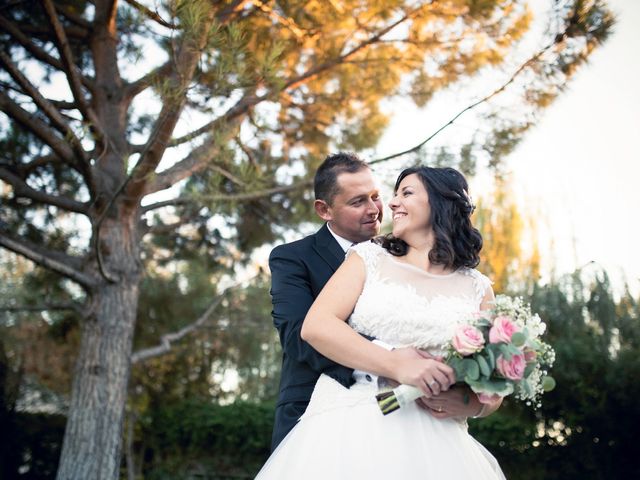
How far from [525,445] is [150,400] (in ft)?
19.5

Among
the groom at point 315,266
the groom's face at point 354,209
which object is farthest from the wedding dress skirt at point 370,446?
the groom's face at point 354,209

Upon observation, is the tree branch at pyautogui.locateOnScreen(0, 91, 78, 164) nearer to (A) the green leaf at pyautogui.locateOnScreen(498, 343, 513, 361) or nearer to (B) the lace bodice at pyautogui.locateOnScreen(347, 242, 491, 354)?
(B) the lace bodice at pyautogui.locateOnScreen(347, 242, 491, 354)

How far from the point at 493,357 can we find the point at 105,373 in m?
4.56

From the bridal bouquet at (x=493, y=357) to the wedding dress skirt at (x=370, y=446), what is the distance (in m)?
0.11

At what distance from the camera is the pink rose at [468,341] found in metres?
1.93

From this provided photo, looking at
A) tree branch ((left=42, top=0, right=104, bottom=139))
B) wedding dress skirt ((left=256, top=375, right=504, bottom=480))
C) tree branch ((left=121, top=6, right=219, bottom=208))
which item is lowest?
wedding dress skirt ((left=256, top=375, right=504, bottom=480))

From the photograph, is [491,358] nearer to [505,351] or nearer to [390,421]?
[505,351]

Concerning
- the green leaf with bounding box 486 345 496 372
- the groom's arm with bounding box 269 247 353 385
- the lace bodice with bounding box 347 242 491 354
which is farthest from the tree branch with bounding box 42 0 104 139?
the green leaf with bounding box 486 345 496 372

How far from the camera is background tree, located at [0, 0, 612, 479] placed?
482 centimetres

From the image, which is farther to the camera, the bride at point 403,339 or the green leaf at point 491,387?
the bride at point 403,339

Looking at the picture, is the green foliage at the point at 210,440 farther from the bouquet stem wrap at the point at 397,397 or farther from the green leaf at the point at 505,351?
the green leaf at the point at 505,351

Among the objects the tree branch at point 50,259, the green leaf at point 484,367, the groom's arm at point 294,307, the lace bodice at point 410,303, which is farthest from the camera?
the tree branch at point 50,259

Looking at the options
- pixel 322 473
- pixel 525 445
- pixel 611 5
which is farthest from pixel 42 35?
pixel 525 445

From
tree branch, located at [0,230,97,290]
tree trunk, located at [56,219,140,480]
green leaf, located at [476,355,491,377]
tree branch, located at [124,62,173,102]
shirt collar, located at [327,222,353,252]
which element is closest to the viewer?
green leaf, located at [476,355,491,377]
